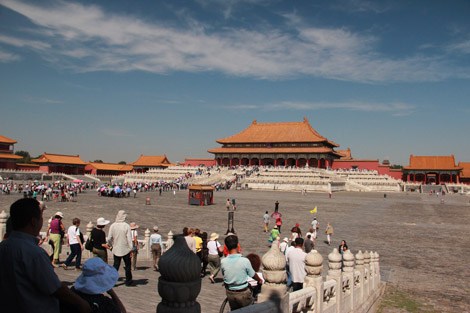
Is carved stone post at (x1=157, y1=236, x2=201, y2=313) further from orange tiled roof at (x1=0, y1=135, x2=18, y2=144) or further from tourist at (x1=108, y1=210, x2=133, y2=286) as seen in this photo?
orange tiled roof at (x1=0, y1=135, x2=18, y2=144)

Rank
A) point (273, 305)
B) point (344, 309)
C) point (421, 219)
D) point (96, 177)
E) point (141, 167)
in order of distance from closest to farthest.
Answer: point (273, 305) → point (344, 309) → point (421, 219) → point (96, 177) → point (141, 167)

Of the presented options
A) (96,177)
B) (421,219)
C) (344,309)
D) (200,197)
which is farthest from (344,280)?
(96,177)

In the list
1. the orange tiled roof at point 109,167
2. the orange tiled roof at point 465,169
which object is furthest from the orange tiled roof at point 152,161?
the orange tiled roof at point 465,169

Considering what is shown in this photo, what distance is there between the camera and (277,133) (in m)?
74.0

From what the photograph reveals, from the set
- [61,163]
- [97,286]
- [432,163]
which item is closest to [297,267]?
[97,286]

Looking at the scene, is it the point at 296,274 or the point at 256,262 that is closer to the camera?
the point at 256,262

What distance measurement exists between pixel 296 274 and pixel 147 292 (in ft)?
10.1

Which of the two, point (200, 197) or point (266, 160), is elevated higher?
point (266, 160)

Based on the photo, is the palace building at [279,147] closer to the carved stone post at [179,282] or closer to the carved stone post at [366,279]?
the carved stone post at [366,279]

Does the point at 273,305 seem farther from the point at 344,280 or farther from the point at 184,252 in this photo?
→ the point at 344,280

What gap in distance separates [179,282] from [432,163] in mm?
70601

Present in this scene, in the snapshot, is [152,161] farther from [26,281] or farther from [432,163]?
[26,281]

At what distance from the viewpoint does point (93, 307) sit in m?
3.18

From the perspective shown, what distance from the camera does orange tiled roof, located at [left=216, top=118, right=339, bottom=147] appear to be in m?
69.7
